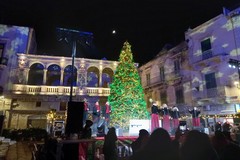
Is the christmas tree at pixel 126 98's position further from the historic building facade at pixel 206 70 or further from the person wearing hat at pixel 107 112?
the historic building facade at pixel 206 70

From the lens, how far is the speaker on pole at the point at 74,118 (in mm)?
5500

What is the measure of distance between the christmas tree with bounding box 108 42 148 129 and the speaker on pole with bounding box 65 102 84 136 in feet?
29.3

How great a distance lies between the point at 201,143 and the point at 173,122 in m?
12.7

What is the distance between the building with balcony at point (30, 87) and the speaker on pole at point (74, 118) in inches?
582

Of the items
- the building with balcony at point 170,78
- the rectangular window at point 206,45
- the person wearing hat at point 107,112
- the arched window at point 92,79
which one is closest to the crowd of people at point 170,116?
the person wearing hat at point 107,112

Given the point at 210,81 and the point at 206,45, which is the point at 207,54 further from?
the point at 210,81

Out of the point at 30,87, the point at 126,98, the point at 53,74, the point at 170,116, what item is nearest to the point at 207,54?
the point at 170,116

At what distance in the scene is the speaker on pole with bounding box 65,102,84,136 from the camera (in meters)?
5.50

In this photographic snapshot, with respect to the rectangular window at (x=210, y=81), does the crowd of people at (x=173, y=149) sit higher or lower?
lower

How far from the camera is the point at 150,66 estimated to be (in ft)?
85.9

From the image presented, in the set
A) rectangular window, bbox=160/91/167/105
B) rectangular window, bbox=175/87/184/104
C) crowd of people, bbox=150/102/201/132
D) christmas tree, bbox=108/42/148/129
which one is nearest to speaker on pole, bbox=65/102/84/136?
crowd of people, bbox=150/102/201/132

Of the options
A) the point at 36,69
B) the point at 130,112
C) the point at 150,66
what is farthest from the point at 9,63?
the point at 150,66

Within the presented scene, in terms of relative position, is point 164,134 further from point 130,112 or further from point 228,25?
point 228,25

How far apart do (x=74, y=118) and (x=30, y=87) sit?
15748mm
